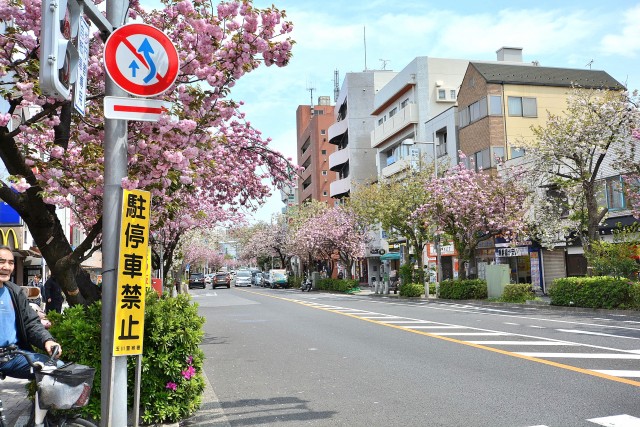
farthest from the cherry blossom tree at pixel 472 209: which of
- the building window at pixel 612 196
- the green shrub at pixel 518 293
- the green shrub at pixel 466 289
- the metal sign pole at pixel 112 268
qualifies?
the metal sign pole at pixel 112 268

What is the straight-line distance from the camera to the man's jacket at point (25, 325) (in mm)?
4840

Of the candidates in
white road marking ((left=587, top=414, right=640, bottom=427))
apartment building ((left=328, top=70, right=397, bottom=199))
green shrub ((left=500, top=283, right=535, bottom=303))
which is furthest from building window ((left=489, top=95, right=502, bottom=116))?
white road marking ((left=587, top=414, right=640, bottom=427))

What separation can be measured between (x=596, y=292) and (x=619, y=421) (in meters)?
16.6

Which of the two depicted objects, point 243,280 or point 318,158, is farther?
point 318,158

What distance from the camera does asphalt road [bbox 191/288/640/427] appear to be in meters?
6.86

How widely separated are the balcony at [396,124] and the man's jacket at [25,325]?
45.1 m

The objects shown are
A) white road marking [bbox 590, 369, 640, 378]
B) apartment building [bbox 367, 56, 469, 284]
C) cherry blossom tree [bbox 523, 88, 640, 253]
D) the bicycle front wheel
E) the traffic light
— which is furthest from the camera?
apartment building [bbox 367, 56, 469, 284]

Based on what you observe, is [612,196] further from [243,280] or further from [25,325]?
[243,280]

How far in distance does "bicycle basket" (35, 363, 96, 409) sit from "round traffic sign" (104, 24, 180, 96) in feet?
7.38

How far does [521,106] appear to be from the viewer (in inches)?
1505

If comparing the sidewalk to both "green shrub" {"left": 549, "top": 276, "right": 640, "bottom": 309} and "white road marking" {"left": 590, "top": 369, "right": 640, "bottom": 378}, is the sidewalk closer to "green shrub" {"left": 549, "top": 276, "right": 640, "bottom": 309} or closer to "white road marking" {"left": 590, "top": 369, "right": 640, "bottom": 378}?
"white road marking" {"left": 590, "top": 369, "right": 640, "bottom": 378}

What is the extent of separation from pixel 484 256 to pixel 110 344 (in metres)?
36.5

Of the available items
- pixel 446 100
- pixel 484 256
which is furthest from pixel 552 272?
pixel 446 100

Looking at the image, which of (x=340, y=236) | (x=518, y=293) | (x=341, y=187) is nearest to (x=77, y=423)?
(x=518, y=293)
